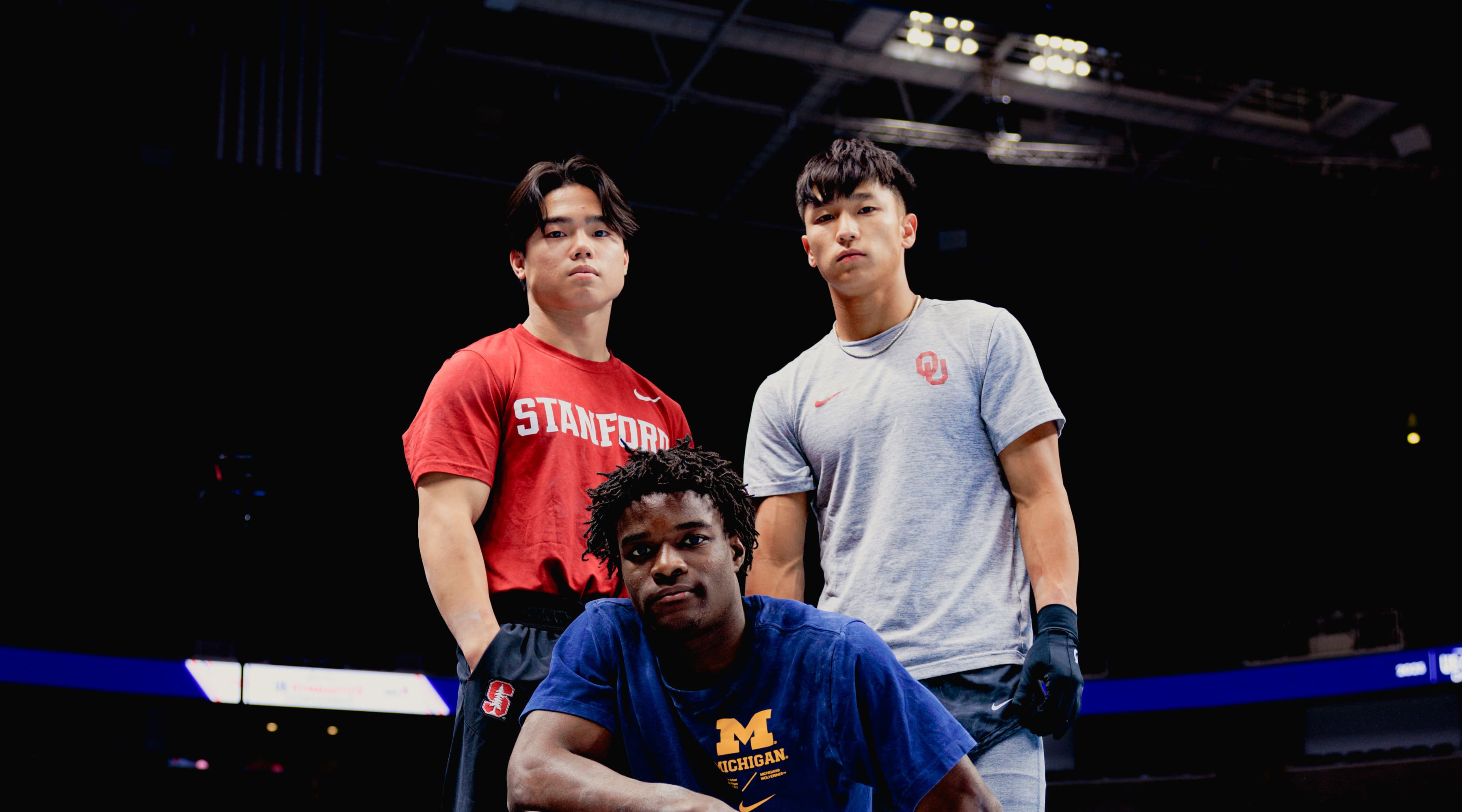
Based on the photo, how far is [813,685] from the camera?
157cm

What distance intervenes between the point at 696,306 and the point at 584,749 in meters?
7.09

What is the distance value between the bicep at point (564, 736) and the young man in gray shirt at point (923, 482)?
21.1 inches

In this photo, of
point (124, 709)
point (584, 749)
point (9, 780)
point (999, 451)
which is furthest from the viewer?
point (124, 709)

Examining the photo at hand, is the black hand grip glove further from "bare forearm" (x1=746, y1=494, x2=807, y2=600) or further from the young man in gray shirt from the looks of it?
"bare forearm" (x1=746, y1=494, x2=807, y2=600)

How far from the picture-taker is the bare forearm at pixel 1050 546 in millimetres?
1793

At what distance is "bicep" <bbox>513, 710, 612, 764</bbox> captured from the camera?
1.54m

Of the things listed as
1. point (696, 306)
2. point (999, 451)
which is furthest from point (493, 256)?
point (999, 451)

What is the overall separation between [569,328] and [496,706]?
0.80 meters

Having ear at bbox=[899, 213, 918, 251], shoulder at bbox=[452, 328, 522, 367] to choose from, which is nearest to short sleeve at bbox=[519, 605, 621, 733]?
shoulder at bbox=[452, 328, 522, 367]

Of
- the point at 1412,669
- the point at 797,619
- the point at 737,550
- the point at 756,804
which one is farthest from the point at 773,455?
the point at 1412,669

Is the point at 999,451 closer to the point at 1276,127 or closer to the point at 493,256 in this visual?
the point at 493,256

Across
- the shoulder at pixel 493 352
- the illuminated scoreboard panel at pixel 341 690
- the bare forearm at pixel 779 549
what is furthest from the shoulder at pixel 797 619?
the illuminated scoreboard panel at pixel 341 690

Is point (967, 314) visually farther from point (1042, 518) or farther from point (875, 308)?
point (1042, 518)

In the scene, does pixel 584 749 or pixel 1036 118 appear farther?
pixel 1036 118
